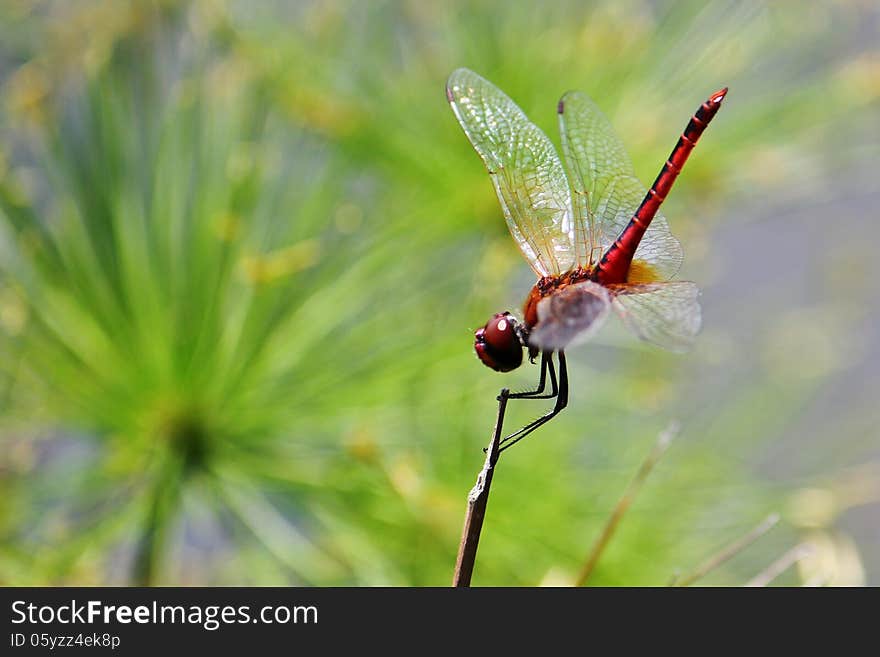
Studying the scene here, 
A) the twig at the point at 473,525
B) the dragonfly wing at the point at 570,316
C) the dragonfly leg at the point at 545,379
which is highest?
Result: the dragonfly leg at the point at 545,379

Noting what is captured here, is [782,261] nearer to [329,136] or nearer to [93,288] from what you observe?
[329,136]

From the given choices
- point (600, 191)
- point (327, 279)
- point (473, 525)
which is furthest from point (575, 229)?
point (327, 279)

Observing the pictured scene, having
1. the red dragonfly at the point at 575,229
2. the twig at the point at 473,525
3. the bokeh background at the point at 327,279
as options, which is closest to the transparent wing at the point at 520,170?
the red dragonfly at the point at 575,229

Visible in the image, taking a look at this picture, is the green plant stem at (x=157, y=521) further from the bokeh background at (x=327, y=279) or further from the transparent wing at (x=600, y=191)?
the transparent wing at (x=600, y=191)

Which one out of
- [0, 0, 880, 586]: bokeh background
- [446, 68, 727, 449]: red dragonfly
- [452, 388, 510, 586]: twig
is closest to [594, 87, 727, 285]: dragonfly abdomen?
[446, 68, 727, 449]: red dragonfly

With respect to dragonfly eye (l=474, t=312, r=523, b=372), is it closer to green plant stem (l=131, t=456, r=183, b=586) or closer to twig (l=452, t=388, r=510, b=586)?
twig (l=452, t=388, r=510, b=586)

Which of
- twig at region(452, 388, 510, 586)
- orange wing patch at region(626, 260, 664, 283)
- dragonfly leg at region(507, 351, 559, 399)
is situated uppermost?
orange wing patch at region(626, 260, 664, 283)
